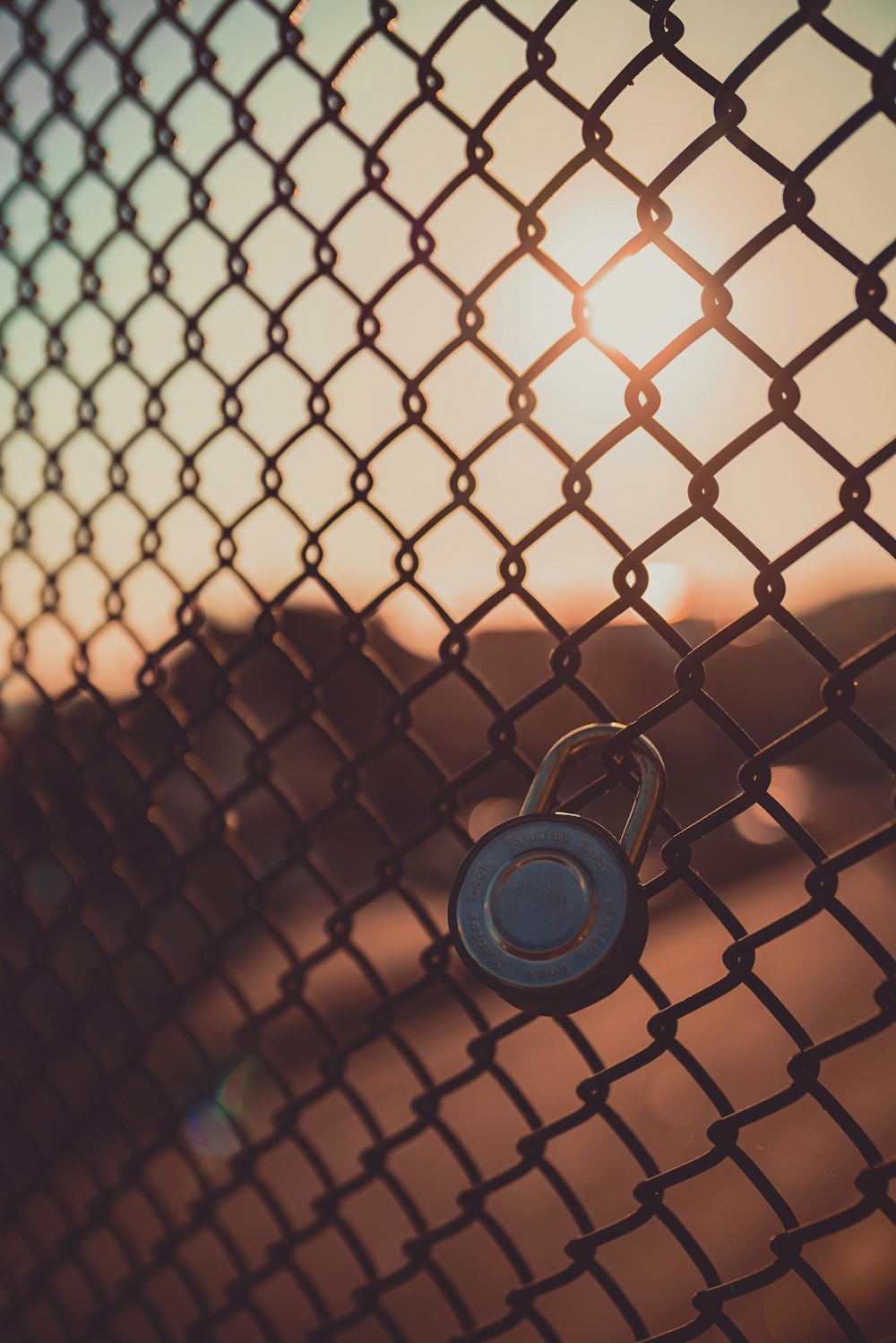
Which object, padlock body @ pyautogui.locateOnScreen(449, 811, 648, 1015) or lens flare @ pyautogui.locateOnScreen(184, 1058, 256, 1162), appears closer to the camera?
padlock body @ pyautogui.locateOnScreen(449, 811, 648, 1015)

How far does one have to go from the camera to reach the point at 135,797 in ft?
6.04

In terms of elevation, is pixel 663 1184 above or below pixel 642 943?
below

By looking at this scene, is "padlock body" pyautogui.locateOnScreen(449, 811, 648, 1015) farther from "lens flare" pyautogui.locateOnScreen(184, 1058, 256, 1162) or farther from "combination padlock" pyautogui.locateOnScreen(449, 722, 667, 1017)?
"lens flare" pyautogui.locateOnScreen(184, 1058, 256, 1162)

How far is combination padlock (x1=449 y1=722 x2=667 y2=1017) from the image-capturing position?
2.97 feet

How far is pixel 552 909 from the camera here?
36.6 inches

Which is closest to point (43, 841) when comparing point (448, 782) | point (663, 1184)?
point (448, 782)

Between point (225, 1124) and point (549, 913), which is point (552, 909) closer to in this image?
point (549, 913)

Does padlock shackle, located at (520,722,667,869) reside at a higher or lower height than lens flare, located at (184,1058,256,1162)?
lower

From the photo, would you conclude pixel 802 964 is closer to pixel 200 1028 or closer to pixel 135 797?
pixel 200 1028

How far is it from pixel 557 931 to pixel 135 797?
3.82 ft

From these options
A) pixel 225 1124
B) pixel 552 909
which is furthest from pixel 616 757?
pixel 225 1124

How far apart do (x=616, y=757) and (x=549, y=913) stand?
0.70ft

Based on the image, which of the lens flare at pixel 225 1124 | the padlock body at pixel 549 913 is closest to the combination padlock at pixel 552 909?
the padlock body at pixel 549 913

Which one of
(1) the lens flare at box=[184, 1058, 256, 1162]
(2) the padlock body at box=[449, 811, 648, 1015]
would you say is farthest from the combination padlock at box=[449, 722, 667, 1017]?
(1) the lens flare at box=[184, 1058, 256, 1162]
